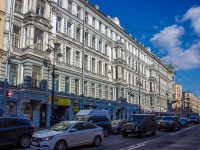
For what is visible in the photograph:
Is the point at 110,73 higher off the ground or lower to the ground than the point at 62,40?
lower

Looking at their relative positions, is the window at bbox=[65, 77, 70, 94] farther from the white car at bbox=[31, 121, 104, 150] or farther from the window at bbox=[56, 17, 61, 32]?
the white car at bbox=[31, 121, 104, 150]

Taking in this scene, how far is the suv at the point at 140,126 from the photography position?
1906 cm

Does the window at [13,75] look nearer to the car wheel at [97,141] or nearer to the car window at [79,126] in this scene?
the car window at [79,126]

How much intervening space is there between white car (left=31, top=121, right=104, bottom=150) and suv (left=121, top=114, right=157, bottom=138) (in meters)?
5.27

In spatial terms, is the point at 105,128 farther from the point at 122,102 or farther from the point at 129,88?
the point at 129,88

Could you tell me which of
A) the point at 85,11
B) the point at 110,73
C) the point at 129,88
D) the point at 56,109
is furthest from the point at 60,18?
the point at 129,88

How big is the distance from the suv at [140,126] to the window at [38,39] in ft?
42.3

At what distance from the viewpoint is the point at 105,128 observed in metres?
20.2

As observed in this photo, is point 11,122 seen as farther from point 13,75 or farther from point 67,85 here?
point 67,85

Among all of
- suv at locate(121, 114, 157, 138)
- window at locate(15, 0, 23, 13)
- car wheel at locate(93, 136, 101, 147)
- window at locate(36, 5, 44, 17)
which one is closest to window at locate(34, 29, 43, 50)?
window at locate(36, 5, 44, 17)

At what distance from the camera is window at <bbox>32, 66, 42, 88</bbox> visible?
82.8 ft

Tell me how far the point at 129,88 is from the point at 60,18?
2362 centimetres

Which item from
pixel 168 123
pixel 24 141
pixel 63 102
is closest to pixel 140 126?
pixel 168 123

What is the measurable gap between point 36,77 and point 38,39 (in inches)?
166
